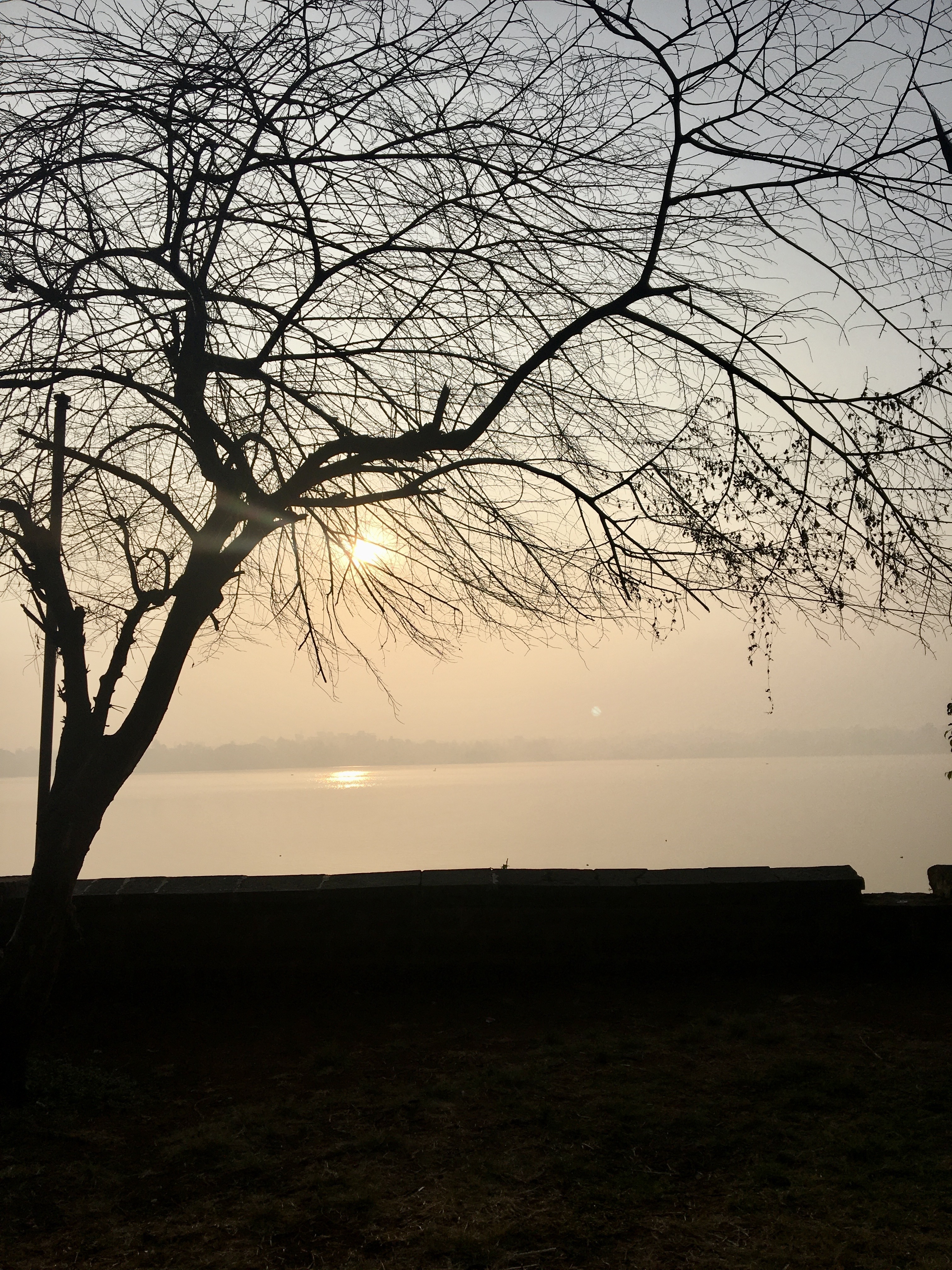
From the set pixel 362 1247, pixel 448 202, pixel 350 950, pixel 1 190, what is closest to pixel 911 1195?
pixel 362 1247

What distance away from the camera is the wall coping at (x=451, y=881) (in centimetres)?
589

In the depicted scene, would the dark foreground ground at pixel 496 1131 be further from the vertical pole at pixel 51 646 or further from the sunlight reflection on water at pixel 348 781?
the sunlight reflection on water at pixel 348 781

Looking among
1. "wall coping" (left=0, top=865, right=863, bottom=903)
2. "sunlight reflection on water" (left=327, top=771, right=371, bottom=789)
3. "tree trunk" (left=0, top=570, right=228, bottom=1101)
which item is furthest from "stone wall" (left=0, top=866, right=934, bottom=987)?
"sunlight reflection on water" (left=327, top=771, right=371, bottom=789)

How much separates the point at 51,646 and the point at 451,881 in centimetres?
271

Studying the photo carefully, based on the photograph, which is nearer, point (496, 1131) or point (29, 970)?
point (496, 1131)

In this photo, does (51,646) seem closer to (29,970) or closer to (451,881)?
(29,970)

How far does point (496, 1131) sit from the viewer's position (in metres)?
3.87

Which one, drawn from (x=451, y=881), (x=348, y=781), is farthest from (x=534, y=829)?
(x=348, y=781)

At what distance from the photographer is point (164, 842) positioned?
57.8 m

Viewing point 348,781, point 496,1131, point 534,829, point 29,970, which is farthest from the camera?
point 348,781

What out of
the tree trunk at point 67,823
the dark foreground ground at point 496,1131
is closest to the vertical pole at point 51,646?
the tree trunk at point 67,823

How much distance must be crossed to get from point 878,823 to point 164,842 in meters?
39.8

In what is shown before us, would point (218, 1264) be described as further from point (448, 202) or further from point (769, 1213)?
point (448, 202)

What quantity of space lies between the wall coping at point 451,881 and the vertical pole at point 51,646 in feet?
4.54
